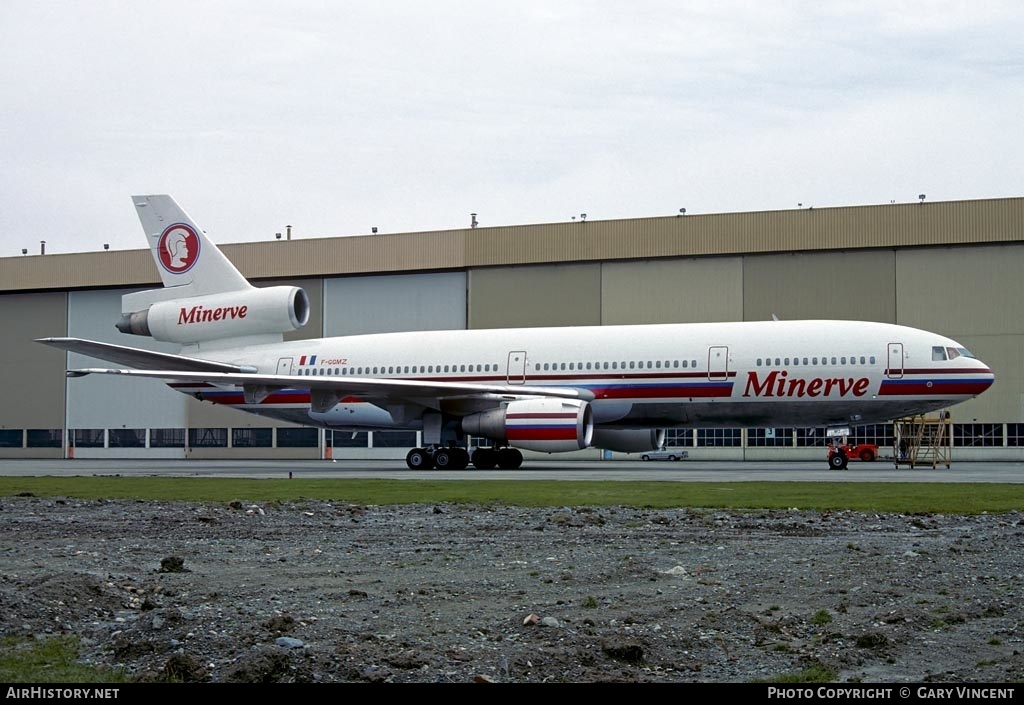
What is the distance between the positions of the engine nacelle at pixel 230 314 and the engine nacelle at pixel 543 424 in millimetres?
8547

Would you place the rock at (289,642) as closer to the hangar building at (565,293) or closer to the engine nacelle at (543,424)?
the engine nacelle at (543,424)

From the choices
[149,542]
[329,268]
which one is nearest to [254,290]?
[329,268]

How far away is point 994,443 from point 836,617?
36655 mm

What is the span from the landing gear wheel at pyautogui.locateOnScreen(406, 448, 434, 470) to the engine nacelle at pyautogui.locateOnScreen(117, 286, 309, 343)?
6577 millimetres

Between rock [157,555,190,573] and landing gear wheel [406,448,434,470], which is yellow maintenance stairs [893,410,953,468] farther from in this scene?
rock [157,555,190,573]

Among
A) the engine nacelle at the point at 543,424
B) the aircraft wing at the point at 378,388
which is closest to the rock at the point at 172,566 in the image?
the engine nacelle at the point at 543,424

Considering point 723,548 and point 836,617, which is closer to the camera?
point 836,617

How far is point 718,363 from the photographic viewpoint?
27.5m

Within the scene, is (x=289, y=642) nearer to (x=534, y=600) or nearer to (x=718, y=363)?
(x=534, y=600)

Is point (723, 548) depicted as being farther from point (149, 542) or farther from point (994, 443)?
point (994, 443)

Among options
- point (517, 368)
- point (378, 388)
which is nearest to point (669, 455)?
point (517, 368)

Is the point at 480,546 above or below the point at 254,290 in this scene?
below

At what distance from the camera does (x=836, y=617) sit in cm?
677
